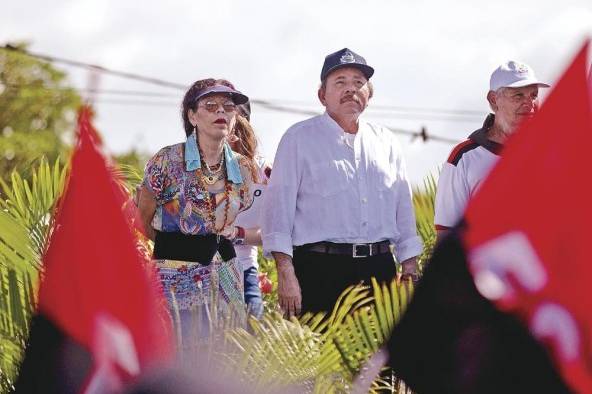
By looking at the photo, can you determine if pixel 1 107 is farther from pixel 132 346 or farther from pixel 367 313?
pixel 132 346

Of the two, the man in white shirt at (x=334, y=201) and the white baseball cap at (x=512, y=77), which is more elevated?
the white baseball cap at (x=512, y=77)

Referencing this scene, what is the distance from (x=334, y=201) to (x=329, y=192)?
4 centimetres

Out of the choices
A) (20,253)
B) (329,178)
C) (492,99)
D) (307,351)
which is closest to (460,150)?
(492,99)

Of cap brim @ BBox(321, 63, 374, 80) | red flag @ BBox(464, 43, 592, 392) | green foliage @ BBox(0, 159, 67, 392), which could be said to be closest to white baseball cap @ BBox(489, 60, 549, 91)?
cap brim @ BBox(321, 63, 374, 80)

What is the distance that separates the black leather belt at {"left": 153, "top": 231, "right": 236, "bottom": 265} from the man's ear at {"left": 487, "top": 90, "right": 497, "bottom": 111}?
1143 mm

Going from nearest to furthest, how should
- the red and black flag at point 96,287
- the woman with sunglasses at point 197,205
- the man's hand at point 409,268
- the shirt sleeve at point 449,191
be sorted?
the red and black flag at point 96,287
the woman with sunglasses at point 197,205
the shirt sleeve at point 449,191
the man's hand at point 409,268

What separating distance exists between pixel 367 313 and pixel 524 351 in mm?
1757

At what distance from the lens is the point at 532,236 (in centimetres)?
234

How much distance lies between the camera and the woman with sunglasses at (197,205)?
455cm

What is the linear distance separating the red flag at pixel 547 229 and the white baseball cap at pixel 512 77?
257 cm

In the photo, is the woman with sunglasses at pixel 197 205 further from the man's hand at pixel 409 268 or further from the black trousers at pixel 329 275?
the man's hand at pixel 409 268

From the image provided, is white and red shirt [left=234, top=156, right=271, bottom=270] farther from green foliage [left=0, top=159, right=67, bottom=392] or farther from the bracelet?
green foliage [left=0, top=159, right=67, bottom=392]

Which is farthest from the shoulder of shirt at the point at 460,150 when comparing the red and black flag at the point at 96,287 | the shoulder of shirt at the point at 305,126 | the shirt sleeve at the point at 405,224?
the red and black flag at the point at 96,287

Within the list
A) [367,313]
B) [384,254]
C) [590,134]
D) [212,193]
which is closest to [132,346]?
[590,134]
